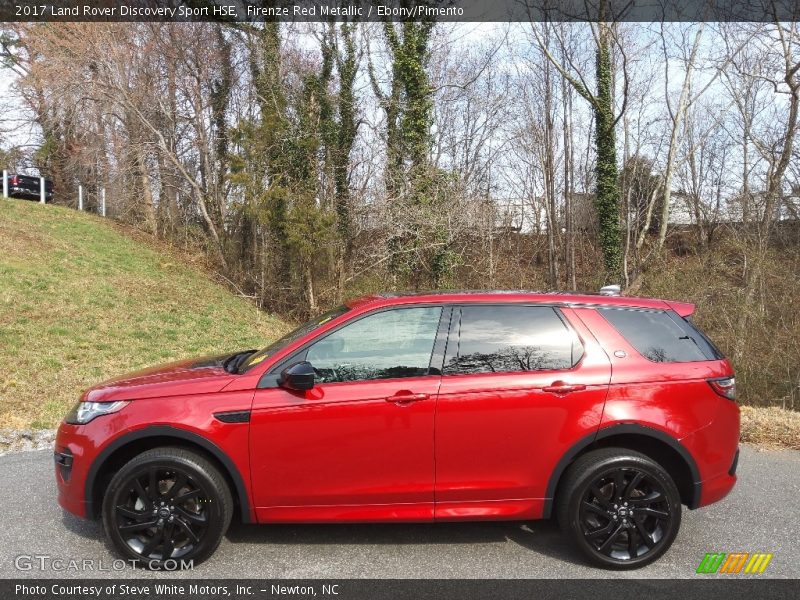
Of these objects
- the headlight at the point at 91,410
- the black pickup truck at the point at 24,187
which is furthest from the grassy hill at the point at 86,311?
the headlight at the point at 91,410

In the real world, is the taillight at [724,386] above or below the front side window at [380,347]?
below

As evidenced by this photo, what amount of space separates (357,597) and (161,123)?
73.1 feet

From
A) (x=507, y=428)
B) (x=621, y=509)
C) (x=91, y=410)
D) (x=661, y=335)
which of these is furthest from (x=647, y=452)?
(x=91, y=410)

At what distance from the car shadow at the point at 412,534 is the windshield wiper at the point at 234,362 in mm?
1103

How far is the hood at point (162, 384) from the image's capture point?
348 cm

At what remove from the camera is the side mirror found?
3342 millimetres

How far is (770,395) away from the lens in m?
12.8

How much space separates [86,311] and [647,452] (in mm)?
13098

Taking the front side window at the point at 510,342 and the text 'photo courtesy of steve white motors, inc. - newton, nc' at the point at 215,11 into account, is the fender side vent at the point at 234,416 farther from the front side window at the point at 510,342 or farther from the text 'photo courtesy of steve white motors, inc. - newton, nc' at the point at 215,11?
the text 'photo courtesy of steve white motors, inc. - newton, nc' at the point at 215,11

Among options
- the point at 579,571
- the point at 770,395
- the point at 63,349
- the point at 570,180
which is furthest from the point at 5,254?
the point at 570,180

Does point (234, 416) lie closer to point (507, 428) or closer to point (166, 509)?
point (166, 509)

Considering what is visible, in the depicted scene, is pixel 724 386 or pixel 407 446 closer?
pixel 407 446

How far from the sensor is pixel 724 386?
3.57 metres

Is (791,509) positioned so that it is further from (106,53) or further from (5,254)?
(106,53)
